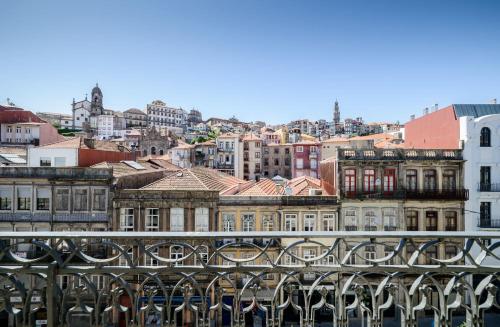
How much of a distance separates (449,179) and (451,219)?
247 centimetres

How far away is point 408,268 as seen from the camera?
10.3 feet

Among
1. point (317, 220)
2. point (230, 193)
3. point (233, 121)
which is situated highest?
point (233, 121)

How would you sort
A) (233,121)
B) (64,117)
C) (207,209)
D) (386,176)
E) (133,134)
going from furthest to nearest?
(233,121) < (64,117) < (133,134) < (386,176) < (207,209)

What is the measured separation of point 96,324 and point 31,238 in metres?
0.87

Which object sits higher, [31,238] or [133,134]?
[133,134]

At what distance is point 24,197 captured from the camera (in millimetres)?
22781

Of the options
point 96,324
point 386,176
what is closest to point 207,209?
point 386,176

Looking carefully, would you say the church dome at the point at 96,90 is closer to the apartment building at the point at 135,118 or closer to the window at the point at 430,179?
the apartment building at the point at 135,118

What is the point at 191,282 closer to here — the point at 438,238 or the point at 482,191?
the point at 438,238

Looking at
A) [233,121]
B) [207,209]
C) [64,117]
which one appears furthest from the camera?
[233,121]

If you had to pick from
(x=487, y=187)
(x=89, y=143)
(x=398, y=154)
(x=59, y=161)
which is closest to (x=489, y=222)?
(x=487, y=187)

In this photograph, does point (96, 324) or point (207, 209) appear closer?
point (96, 324)

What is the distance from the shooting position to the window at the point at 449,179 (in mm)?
24250

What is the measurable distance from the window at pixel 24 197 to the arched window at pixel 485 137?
27414mm
